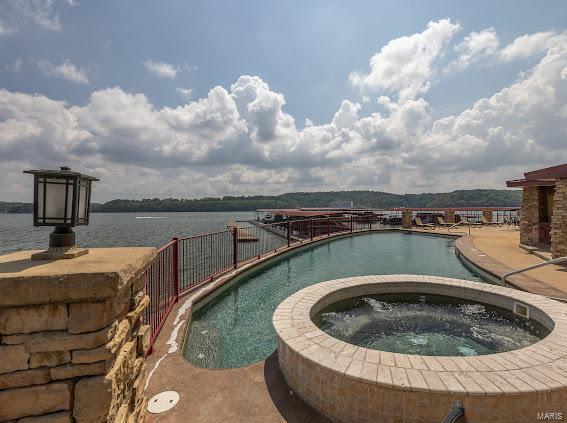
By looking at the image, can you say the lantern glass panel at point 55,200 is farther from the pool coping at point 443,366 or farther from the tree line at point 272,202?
the tree line at point 272,202

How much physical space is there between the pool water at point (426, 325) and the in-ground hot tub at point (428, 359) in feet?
0.06

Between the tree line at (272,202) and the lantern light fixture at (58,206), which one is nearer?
the lantern light fixture at (58,206)

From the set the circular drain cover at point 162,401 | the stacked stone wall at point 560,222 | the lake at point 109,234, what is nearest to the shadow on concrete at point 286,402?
the circular drain cover at point 162,401

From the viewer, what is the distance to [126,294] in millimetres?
2209

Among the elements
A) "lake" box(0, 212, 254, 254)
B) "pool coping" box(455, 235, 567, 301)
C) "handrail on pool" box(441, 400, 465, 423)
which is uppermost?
"handrail on pool" box(441, 400, 465, 423)

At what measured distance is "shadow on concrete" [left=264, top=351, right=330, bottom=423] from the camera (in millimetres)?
2850

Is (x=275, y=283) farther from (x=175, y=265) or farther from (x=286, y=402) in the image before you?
(x=286, y=402)

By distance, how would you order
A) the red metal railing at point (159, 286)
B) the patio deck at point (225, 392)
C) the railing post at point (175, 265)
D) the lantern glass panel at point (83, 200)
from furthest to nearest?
the railing post at point (175, 265) → the red metal railing at point (159, 286) → the patio deck at point (225, 392) → the lantern glass panel at point (83, 200)

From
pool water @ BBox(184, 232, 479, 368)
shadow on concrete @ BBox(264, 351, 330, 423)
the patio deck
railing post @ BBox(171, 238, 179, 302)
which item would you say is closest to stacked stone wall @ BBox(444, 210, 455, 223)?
pool water @ BBox(184, 232, 479, 368)

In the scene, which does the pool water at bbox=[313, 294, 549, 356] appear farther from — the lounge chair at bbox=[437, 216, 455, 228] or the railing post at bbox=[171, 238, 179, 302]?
the lounge chair at bbox=[437, 216, 455, 228]

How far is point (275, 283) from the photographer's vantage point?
8367 millimetres

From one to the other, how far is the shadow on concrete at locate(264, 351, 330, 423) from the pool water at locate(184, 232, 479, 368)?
90 cm

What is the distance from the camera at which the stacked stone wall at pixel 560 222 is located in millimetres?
9109

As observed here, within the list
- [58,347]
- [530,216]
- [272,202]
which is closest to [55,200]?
[58,347]
